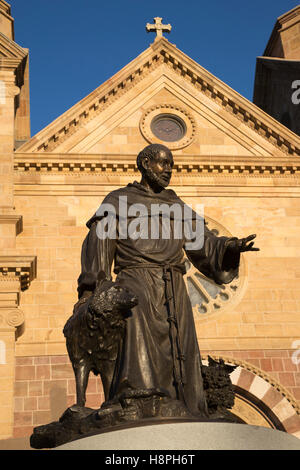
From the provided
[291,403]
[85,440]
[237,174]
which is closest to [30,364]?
[291,403]

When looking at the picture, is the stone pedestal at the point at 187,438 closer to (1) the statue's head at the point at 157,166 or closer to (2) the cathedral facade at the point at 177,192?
(1) the statue's head at the point at 157,166

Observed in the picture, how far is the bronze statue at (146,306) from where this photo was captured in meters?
5.05

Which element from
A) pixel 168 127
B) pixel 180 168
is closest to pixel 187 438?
pixel 180 168

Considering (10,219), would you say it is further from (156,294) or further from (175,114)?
(156,294)

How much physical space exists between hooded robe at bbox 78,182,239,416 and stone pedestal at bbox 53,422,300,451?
0.78 meters

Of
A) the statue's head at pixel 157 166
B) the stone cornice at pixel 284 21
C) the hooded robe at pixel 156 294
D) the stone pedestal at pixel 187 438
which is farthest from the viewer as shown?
the stone cornice at pixel 284 21

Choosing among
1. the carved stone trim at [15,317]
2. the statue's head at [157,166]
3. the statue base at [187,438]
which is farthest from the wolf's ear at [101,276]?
the carved stone trim at [15,317]

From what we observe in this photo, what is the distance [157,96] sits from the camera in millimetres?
18234

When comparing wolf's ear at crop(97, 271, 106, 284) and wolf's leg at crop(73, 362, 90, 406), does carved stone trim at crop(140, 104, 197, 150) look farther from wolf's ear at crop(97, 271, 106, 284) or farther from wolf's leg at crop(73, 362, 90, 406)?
wolf's leg at crop(73, 362, 90, 406)

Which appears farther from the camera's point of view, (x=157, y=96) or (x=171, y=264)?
(x=157, y=96)

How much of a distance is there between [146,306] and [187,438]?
4.88ft
